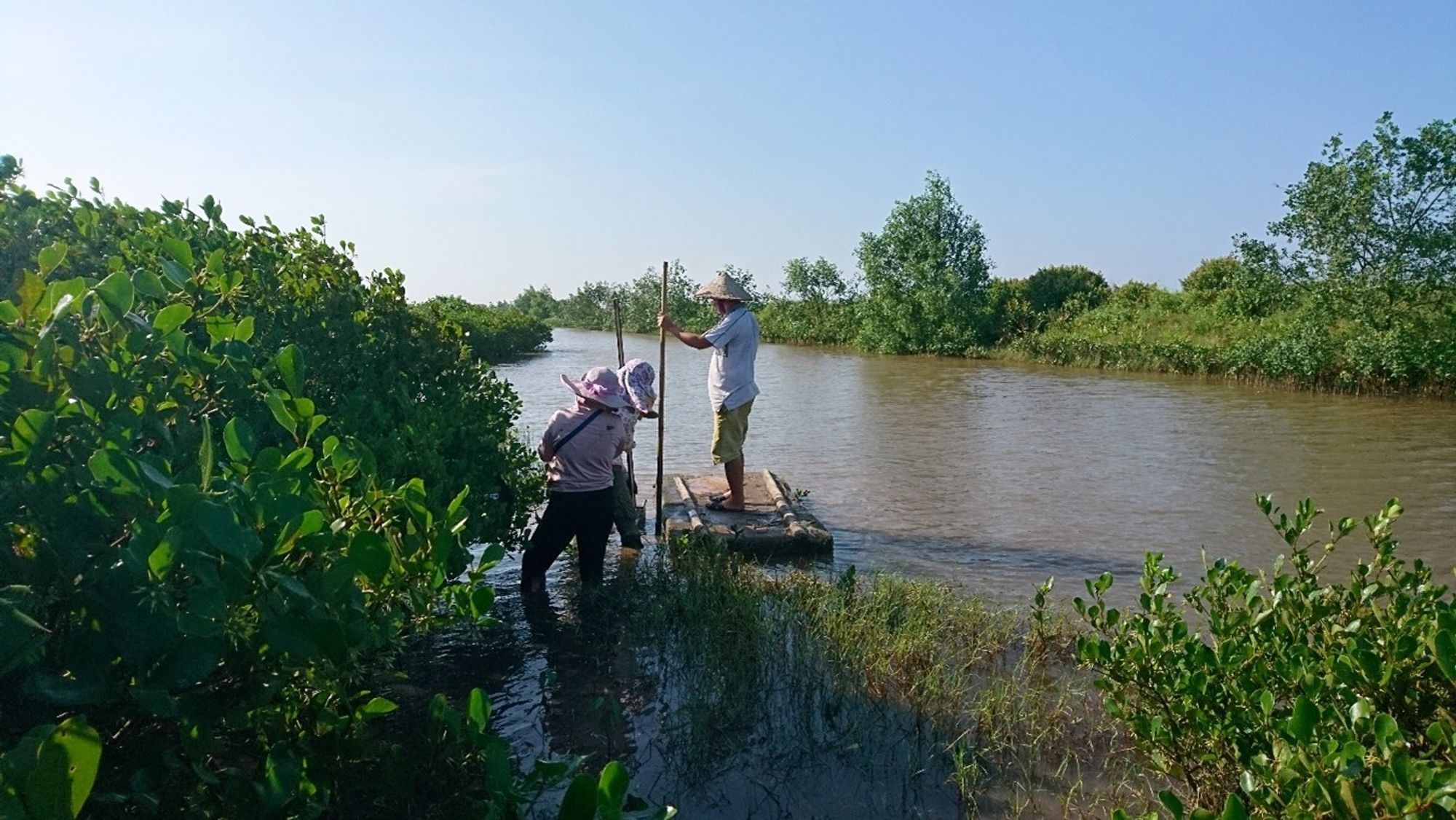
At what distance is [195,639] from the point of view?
5.56 feet

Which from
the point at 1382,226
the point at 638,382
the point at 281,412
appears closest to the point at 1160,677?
the point at 281,412

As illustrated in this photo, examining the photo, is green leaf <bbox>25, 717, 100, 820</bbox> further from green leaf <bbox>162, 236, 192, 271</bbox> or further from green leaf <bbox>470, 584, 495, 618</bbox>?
green leaf <bbox>162, 236, 192, 271</bbox>

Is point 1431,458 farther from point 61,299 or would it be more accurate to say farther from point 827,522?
point 61,299

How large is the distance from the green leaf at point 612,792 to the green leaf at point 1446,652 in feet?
6.73

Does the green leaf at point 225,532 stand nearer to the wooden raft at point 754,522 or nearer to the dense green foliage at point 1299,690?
the dense green foliage at point 1299,690

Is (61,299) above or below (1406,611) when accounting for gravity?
above

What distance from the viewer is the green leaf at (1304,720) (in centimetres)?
233

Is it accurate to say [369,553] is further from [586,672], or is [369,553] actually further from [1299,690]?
[586,672]

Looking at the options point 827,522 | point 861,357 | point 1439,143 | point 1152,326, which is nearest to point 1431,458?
point 827,522

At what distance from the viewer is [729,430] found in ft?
26.4

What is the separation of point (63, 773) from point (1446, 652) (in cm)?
291

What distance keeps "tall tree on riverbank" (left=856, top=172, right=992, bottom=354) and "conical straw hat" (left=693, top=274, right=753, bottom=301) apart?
31.9 meters

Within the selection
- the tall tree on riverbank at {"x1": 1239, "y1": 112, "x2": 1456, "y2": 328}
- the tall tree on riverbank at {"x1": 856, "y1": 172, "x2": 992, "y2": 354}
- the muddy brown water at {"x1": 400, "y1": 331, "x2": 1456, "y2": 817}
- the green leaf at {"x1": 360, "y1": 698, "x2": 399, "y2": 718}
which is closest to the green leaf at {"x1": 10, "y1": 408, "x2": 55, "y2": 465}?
the green leaf at {"x1": 360, "y1": 698, "x2": 399, "y2": 718}

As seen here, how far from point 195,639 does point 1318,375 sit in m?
25.6
